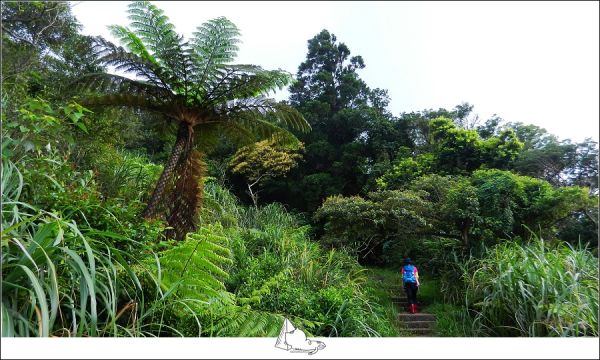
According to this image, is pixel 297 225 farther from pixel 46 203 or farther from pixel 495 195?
pixel 46 203

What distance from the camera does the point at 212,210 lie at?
14.3ft

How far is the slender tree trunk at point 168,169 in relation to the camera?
350cm

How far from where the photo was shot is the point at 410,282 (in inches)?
111

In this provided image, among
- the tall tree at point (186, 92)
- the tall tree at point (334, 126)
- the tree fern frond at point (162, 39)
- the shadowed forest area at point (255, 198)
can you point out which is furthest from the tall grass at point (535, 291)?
the tree fern frond at point (162, 39)

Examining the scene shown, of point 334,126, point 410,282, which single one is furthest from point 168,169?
point 410,282

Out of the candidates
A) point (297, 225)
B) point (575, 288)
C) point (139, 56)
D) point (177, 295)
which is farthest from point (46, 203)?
point (575, 288)

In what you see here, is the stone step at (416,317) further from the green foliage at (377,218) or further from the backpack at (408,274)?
the green foliage at (377,218)

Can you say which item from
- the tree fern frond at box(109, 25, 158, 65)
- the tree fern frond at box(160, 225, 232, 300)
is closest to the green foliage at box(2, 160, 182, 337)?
the tree fern frond at box(160, 225, 232, 300)

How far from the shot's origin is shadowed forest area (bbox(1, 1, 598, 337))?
1.89m

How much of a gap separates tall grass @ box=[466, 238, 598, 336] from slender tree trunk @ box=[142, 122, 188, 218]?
2.44 m

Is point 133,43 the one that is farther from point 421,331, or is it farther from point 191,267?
point 421,331

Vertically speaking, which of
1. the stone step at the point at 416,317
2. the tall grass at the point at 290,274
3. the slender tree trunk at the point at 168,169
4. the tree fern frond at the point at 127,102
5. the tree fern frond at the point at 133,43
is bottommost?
the stone step at the point at 416,317

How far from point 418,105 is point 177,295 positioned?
1.77 metres

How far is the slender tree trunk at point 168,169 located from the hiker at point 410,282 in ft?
6.45
